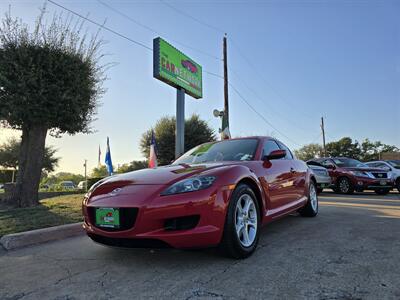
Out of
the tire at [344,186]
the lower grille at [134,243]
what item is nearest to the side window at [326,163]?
the tire at [344,186]

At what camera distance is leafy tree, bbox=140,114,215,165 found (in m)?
25.8

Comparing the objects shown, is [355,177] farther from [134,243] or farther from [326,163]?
[134,243]

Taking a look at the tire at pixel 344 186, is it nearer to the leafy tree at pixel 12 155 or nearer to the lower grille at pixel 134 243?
the lower grille at pixel 134 243

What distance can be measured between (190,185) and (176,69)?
11.6 m

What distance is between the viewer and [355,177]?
1332 cm

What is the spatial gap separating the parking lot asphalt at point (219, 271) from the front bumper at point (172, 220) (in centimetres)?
30

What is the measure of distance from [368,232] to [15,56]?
A: 8.55 metres

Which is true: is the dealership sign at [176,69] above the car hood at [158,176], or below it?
above

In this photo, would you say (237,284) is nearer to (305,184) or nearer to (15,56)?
(305,184)

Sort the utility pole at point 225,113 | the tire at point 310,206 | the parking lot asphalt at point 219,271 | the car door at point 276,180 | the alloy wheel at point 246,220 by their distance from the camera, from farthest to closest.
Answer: the utility pole at point 225,113
the tire at point 310,206
the car door at point 276,180
the alloy wheel at point 246,220
the parking lot asphalt at point 219,271

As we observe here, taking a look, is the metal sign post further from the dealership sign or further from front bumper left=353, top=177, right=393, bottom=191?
front bumper left=353, top=177, right=393, bottom=191

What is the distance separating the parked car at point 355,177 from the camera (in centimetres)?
1306

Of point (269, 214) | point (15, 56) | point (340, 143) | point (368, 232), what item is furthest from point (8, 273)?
point (340, 143)

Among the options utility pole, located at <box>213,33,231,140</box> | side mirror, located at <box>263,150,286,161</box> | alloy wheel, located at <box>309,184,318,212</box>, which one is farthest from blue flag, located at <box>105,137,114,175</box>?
side mirror, located at <box>263,150,286,161</box>
